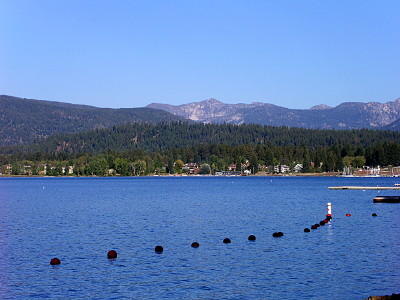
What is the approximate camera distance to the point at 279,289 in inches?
1213

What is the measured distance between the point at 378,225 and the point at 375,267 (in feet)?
78.5

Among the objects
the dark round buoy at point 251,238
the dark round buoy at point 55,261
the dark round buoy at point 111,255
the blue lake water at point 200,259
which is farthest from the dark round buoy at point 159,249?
the dark round buoy at point 251,238

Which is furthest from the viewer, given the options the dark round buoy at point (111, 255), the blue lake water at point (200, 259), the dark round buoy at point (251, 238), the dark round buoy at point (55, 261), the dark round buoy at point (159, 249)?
the dark round buoy at point (251, 238)

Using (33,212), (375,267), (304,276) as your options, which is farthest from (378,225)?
(33,212)

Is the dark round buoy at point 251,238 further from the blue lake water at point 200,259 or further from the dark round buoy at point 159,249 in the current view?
the dark round buoy at point 159,249

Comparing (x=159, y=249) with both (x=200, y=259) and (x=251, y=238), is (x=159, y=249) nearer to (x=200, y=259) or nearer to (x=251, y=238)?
(x=200, y=259)

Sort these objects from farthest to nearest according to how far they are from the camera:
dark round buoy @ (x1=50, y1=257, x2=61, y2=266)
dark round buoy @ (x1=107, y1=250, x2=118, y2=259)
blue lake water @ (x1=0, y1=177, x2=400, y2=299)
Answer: dark round buoy @ (x1=107, y1=250, x2=118, y2=259), dark round buoy @ (x1=50, y1=257, x2=61, y2=266), blue lake water @ (x1=0, y1=177, x2=400, y2=299)

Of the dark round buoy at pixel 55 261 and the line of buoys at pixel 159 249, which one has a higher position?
the line of buoys at pixel 159 249

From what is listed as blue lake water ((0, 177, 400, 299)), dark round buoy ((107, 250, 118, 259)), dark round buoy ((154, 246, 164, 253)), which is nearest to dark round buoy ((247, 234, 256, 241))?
blue lake water ((0, 177, 400, 299))

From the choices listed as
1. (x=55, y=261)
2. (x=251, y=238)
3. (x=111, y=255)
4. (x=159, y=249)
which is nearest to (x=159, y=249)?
(x=159, y=249)

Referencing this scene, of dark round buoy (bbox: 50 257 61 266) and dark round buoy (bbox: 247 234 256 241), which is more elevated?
dark round buoy (bbox: 247 234 256 241)

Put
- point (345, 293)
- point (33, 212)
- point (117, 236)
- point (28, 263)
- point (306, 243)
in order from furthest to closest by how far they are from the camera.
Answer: point (33, 212) → point (117, 236) → point (306, 243) → point (28, 263) → point (345, 293)

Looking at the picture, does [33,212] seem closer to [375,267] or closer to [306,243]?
[306,243]

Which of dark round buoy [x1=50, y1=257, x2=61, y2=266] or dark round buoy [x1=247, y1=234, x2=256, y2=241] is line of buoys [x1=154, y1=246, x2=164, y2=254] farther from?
dark round buoy [x1=247, y1=234, x2=256, y2=241]
